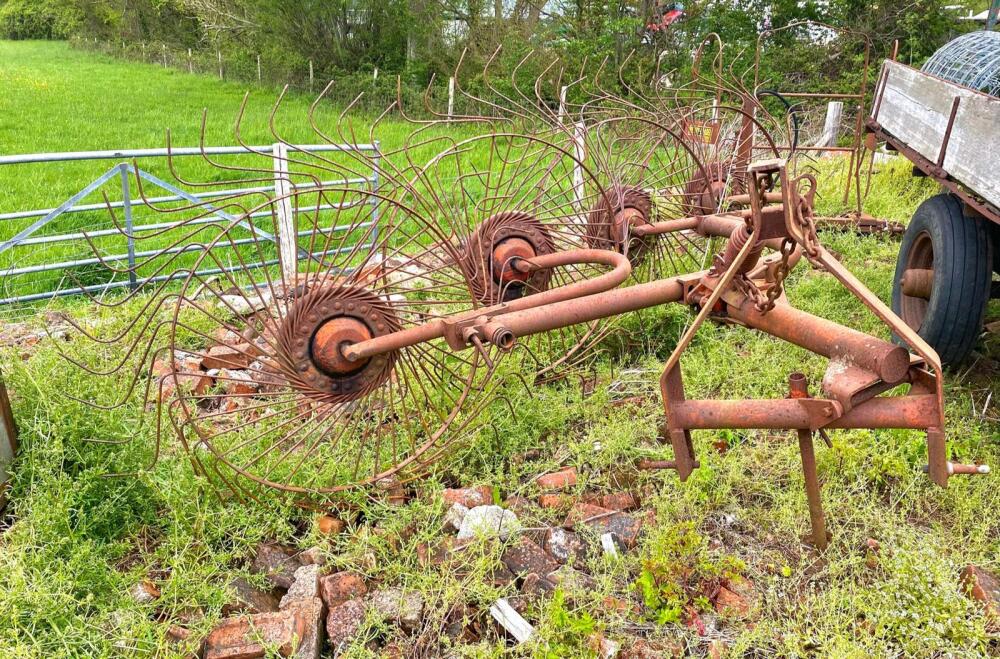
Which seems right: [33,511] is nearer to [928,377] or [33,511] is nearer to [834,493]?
[928,377]

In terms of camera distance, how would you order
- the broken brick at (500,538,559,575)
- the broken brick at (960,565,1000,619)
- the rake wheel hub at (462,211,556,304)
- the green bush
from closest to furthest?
1. the broken brick at (960,565,1000,619)
2. the broken brick at (500,538,559,575)
3. the rake wheel hub at (462,211,556,304)
4. the green bush

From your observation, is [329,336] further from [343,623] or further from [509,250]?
[509,250]

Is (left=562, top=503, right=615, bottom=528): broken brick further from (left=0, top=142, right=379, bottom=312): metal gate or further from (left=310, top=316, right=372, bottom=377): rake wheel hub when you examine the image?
(left=0, top=142, right=379, bottom=312): metal gate

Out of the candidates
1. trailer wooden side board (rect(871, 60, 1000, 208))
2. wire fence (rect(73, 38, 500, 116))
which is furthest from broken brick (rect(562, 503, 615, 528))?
wire fence (rect(73, 38, 500, 116))

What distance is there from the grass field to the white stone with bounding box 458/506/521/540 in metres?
0.09

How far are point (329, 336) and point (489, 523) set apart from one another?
935 mm

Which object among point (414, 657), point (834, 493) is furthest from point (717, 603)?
point (414, 657)

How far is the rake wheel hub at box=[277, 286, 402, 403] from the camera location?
2.74 m

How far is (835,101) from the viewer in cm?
1159

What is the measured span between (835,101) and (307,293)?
11.2 metres

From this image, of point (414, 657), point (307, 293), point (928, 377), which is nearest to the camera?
point (928, 377)

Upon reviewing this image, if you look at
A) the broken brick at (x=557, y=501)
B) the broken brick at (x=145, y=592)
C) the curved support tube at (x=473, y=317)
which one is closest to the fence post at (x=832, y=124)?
the curved support tube at (x=473, y=317)

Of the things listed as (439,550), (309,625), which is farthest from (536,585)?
(309,625)

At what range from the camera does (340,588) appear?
2.60m
